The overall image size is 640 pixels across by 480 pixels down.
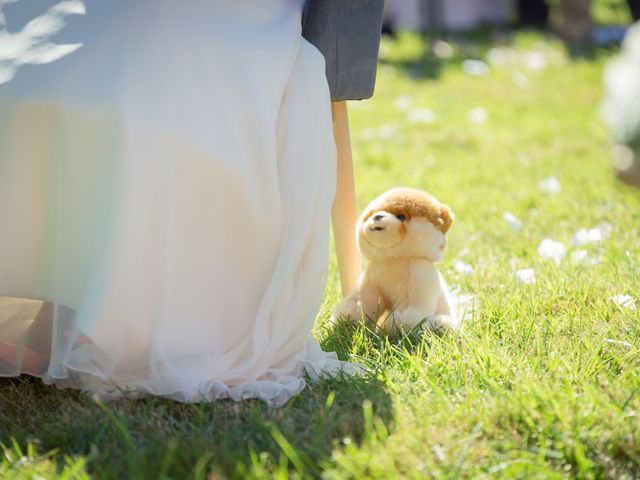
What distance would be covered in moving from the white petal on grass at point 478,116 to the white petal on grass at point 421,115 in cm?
22

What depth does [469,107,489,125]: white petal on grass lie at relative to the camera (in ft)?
16.9

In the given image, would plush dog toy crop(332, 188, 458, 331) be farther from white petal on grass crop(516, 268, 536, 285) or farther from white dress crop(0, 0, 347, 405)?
white petal on grass crop(516, 268, 536, 285)

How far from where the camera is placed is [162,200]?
183cm

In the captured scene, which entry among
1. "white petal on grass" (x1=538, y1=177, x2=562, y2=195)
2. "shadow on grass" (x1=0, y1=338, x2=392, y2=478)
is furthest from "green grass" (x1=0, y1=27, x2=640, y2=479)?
"white petal on grass" (x1=538, y1=177, x2=562, y2=195)

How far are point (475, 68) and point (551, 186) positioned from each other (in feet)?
10.8

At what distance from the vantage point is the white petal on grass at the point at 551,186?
12.0 ft

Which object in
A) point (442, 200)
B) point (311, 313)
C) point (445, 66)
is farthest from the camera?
point (445, 66)

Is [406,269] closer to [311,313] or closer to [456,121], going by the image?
[311,313]

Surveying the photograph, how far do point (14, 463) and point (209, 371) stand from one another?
0.44 meters

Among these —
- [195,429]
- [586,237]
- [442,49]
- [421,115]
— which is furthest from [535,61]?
[195,429]

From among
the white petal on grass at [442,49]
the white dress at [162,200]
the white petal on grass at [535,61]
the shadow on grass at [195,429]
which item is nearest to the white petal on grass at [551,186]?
the white dress at [162,200]

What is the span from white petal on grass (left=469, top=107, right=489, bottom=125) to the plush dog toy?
3023mm

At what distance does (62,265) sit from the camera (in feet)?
6.01

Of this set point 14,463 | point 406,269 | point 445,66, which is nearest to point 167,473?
point 14,463
